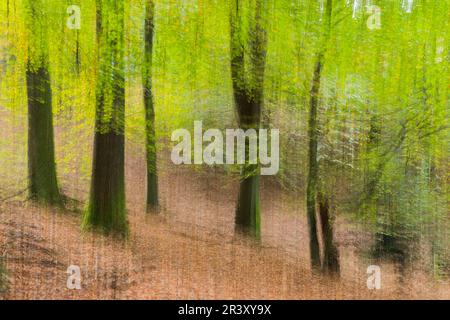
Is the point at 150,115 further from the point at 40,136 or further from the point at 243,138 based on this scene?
the point at 40,136

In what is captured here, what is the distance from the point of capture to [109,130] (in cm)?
784

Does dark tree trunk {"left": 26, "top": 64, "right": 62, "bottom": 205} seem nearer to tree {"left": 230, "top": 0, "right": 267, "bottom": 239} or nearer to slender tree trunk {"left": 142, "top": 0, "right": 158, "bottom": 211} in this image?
slender tree trunk {"left": 142, "top": 0, "right": 158, "bottom": 211}

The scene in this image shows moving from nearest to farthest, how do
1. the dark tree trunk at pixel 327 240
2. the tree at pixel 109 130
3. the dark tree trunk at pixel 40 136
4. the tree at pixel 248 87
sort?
the tree at pixel 109 130
the dark tree trunk at pixel 40 136
the tree at pixel 248 87
the dark tree trunk at pixel 327 240

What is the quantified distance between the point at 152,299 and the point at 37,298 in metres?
1.83

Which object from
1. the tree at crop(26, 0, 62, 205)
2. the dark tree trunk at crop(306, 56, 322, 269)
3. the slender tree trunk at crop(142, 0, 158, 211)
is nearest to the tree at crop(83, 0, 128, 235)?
the slender tree trunk at crop(142, 0, 158, 211)

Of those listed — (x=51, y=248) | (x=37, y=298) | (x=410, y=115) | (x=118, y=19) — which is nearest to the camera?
(x=37, y=298)

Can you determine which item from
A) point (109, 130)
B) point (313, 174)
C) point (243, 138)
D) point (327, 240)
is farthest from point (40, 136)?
point (327, 240)

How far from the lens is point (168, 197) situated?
849 cm

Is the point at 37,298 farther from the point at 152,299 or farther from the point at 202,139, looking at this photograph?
the point at 202,139

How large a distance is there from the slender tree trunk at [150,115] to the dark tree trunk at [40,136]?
1.79 m

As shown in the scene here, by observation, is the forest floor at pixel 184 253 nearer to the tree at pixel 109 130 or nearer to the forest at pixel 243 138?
the forest at pixel 243 138

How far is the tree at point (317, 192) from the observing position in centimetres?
804

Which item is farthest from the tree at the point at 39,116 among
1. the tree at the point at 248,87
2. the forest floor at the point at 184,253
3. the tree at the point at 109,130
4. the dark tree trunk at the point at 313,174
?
the dark tree trunk at the point at 313,174

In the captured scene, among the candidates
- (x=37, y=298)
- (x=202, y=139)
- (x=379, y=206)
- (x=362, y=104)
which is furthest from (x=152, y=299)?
(x=362, y=104)
